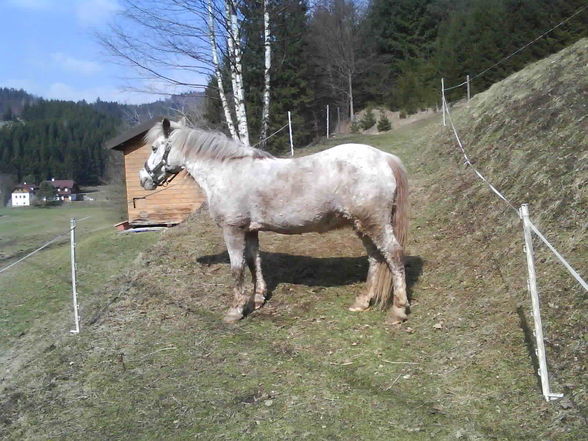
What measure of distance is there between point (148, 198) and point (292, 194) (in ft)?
37.6

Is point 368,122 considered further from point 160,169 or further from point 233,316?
point 233,316

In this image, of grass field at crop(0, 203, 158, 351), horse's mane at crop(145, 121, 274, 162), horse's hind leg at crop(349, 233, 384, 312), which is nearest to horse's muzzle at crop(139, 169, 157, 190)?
horse's mane at crop(145, 121, 274, 162)

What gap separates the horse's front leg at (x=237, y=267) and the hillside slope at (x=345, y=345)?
0.57 feet

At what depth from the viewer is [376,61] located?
37.7 meters

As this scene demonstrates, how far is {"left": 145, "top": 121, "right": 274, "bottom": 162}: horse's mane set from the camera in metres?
5.94

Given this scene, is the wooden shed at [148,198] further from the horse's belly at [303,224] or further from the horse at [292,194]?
the horse's belly at [303,224]

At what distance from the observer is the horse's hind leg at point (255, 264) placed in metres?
6.20

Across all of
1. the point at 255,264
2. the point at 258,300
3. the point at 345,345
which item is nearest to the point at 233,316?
the point at 258,300

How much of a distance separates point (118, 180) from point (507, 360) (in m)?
30.0

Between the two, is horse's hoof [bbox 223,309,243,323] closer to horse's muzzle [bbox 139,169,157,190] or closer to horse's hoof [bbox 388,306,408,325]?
horse's hoof [bbox 388,306,408,325]

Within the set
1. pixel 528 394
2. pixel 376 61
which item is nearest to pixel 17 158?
pixel 376 61

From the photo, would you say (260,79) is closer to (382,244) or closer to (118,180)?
(118,180)

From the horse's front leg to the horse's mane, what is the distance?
91 centimetres

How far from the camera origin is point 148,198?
15977 millimetres
